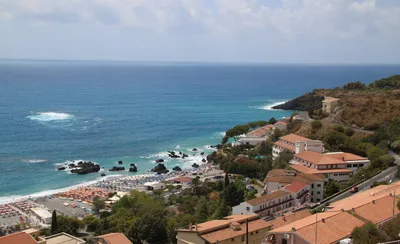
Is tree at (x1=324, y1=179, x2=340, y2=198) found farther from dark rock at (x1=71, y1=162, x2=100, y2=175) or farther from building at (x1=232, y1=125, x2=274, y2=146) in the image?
dark rock at (x1=71, y1=162, x2=100, y2=175)

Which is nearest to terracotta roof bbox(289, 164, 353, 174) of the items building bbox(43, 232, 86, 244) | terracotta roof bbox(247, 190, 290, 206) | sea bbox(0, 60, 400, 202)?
terracotta roof bbox(247, 190, 290, 206)

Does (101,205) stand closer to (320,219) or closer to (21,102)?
(320,219)

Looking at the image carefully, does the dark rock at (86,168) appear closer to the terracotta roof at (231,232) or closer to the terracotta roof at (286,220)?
the terracotta roof at (231,232)

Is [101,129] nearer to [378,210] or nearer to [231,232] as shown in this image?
[231,232]

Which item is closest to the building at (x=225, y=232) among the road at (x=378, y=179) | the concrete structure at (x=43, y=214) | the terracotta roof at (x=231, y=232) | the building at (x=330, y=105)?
the terracotta roof at (x=231, y=232)

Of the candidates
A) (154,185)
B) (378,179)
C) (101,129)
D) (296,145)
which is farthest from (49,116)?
(378,179)

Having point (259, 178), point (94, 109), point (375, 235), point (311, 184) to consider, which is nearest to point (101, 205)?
point (259, 178)
